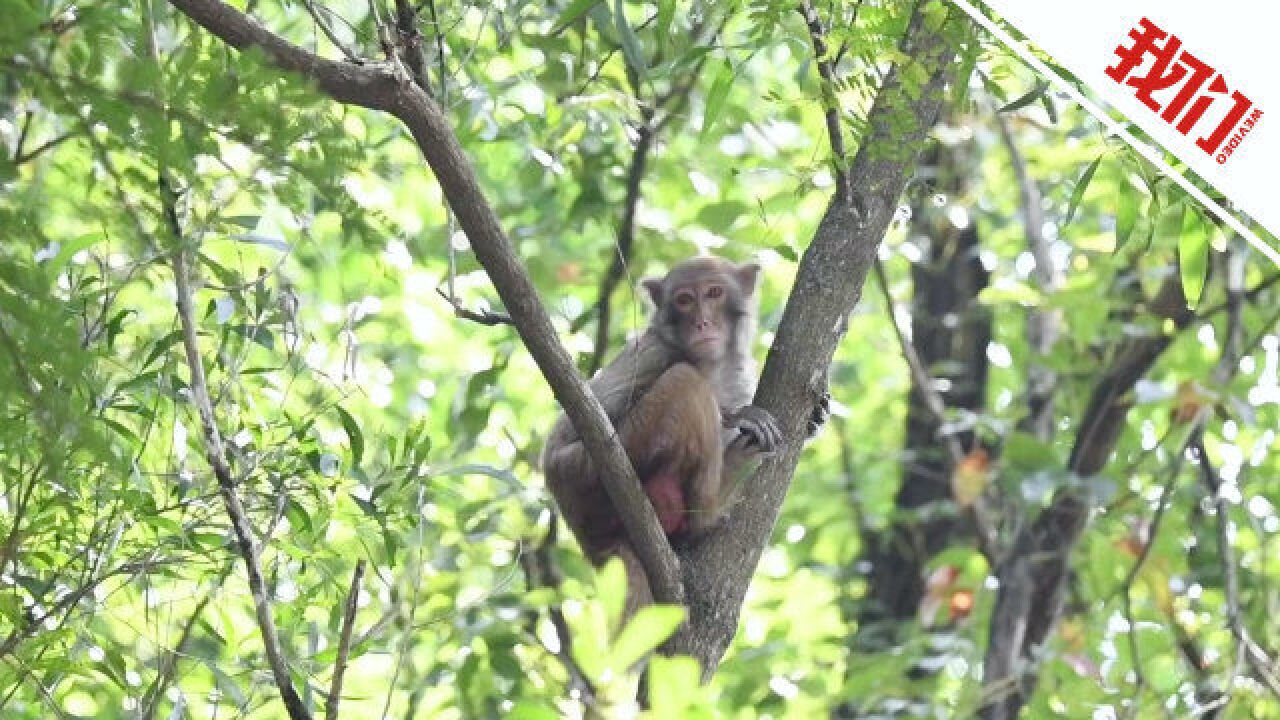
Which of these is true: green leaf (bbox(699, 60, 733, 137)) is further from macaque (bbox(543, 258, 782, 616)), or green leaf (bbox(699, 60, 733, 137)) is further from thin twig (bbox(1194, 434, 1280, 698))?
thin twig (bbox(1194, 434, 1280, 698))

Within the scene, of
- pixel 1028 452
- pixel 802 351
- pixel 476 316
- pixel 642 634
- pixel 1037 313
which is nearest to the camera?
pixel 642 634

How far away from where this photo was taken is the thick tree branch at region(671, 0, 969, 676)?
5.12 m

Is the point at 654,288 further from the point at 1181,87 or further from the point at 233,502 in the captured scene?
the point at 233,502

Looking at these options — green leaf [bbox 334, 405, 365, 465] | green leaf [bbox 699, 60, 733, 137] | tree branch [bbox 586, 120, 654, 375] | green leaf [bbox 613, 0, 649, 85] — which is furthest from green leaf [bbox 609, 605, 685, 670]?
tree branch [bbox 586, 120, 654, 375]

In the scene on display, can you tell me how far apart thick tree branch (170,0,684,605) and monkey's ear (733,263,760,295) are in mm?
2943

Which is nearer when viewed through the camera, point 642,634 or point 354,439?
point 642,634

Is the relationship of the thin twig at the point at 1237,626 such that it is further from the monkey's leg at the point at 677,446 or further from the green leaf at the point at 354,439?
the green leaf at the point at 354,439

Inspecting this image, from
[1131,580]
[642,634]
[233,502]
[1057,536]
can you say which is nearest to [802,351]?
[233,502]

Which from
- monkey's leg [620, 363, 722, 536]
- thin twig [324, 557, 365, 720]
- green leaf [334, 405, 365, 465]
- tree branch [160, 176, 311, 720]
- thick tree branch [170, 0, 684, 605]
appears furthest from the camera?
monkey's leg [620, 363, 722, 536]

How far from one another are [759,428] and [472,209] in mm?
1539

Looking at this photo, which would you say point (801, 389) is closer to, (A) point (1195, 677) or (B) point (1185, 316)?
(A) point (1195, 677)

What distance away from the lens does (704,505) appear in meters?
6.17

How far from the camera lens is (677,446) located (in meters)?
6.33

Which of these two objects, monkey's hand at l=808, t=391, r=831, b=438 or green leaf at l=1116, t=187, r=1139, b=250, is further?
monkey's hand at l=808, t=391, r=831, b=438
